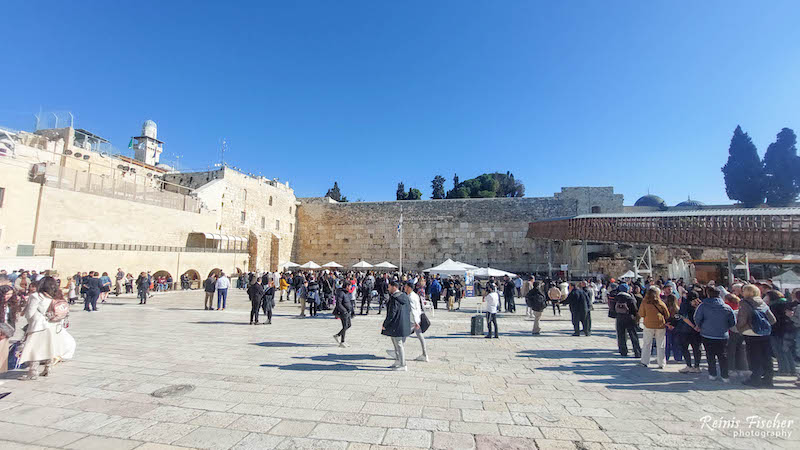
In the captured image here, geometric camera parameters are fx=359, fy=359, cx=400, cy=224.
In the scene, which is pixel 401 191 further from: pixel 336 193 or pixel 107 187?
pixel 107 187

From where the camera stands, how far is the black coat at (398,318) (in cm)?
510

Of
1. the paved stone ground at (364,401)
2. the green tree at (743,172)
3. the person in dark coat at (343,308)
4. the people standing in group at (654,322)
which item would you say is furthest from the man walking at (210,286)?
the green tree at (743,172)

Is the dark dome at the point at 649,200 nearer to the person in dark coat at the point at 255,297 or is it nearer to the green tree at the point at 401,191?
the green tree at the point at 401,191

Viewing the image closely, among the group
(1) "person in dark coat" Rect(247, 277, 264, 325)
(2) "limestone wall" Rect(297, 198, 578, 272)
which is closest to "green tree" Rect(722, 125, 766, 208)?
(2) "limestone wall" Rect(297, 198, 578, 272)

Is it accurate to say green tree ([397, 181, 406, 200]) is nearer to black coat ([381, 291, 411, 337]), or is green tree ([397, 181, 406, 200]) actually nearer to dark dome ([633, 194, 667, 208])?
dark dome ([633, 194, 667, 208])

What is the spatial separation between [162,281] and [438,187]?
46.6 metres

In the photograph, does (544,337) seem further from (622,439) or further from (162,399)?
(162,399)

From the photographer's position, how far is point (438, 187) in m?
59.9

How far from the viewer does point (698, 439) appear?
3084 millimetres

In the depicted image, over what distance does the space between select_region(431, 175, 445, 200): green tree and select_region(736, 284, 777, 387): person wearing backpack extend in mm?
54421

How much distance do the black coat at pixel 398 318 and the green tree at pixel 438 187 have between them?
2137 inches

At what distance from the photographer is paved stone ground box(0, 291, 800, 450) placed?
3.01 meters

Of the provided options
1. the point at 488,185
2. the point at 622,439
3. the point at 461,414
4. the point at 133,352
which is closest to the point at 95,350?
the point at 133,352

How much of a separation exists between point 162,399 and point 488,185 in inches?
2135
